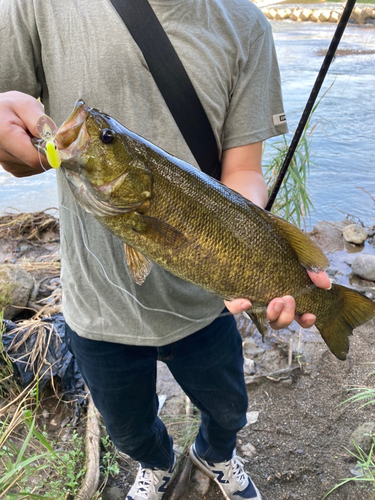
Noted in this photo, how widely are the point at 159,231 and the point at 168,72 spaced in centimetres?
63

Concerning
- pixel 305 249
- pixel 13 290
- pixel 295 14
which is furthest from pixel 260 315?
pixel 295 14

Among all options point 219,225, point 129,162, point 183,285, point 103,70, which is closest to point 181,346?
point 183,285

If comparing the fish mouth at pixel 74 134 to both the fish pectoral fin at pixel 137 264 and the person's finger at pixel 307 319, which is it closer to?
the fish pectoral fin at pixel 137 264

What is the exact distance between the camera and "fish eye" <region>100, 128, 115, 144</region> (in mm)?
1281

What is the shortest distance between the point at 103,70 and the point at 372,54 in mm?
14545

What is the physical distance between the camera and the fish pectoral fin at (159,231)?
1.37 metres

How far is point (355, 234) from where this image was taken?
5.22 m

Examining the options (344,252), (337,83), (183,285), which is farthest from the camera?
(337,83)

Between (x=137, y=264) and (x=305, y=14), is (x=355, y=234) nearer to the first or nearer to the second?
(x=137, y=264)

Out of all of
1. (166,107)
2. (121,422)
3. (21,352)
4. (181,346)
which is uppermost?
(166,107)

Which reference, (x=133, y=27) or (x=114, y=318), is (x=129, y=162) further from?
(x=114, y=318)

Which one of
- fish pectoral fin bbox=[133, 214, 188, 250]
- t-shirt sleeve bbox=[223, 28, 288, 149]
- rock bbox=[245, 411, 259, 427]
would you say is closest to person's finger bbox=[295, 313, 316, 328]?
fish pectoral fin bbox=[133, 214, 188, 250]

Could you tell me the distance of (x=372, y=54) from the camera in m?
13.1

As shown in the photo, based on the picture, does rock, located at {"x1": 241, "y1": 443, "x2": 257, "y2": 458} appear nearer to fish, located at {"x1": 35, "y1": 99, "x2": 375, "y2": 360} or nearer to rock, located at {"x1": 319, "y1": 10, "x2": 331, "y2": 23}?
fish, located at {"x1": 35, "y1": 99, "x2": 375, "y2": 360}
